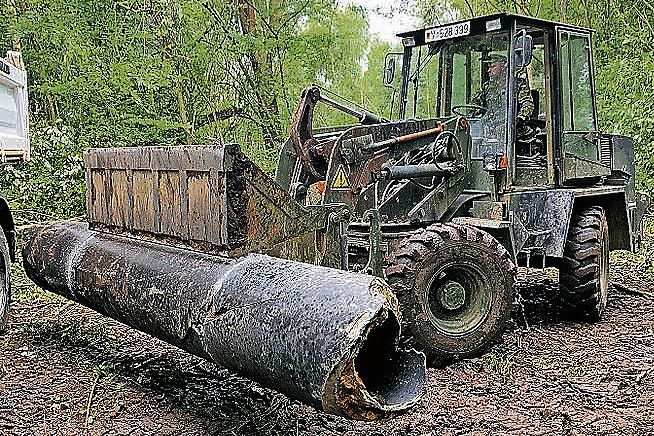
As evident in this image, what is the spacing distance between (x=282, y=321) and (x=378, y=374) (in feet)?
1.95

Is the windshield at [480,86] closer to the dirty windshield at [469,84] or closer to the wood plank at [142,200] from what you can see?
the dirty windshield at [469,84]

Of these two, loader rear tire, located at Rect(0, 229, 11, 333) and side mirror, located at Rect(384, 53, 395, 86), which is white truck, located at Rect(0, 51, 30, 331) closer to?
loader rear tire, located at Rect(0, 229, 11, 333)

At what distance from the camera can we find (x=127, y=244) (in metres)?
5.44

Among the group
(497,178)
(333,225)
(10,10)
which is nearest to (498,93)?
(497,178)

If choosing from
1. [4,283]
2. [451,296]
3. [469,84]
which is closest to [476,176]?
[469,84]

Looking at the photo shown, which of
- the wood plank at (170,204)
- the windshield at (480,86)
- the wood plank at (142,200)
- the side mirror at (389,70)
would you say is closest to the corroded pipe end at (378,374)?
the wood plank at (170,204)

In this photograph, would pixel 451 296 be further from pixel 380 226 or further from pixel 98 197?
pixel 98 197

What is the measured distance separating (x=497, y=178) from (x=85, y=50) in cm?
945

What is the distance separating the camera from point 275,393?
5.13m

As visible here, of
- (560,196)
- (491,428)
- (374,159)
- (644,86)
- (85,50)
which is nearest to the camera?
(491,428)

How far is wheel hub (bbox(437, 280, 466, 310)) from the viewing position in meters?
6.14

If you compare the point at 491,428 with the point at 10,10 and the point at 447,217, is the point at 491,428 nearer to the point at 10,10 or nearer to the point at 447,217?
the point at 447,217

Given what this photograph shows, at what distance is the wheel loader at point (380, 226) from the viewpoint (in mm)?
4027

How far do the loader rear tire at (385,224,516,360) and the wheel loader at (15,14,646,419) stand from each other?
0.01m
